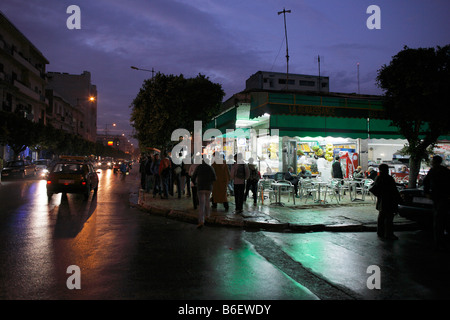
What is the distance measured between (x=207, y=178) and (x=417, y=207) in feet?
17.2

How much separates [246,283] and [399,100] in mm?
7428

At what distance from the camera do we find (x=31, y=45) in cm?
4247

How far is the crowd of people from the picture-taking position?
24.7ft

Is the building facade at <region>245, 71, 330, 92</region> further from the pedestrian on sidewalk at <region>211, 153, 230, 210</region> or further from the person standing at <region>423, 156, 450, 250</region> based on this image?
the person standing at <region>423, 156, 450, 250</region>

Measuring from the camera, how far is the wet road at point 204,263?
11.8ft

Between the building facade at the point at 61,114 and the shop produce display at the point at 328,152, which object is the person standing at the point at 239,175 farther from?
the building facade at the point at 61,114

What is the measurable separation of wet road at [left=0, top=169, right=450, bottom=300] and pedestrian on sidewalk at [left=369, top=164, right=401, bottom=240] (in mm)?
362

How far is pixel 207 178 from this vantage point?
7.48m

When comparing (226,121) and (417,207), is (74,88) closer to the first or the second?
(226,121)

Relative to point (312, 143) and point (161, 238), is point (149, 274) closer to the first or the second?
point (161, 238)

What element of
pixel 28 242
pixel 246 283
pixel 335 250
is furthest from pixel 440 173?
pixel 28 242

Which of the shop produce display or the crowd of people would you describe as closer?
the crowd of people

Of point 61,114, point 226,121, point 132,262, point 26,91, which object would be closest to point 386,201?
point 132,262

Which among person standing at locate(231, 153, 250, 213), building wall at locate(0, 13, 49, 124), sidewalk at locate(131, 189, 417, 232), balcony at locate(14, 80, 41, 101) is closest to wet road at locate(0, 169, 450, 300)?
sidewalk at locate(131, 189, 417, 232)
